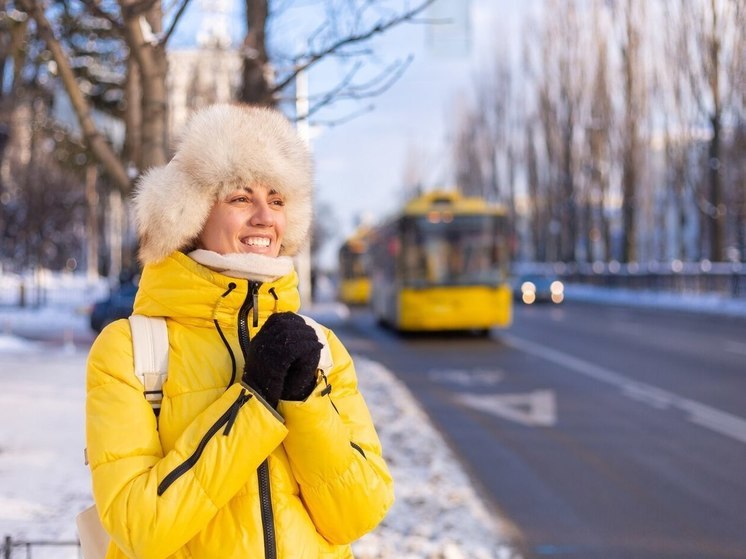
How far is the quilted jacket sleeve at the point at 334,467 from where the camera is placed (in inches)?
79.9

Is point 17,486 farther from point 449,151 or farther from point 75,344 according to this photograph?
point 449,151

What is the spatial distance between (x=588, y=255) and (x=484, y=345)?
109ft

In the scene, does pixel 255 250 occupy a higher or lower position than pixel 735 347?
higher

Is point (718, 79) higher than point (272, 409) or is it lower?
higher

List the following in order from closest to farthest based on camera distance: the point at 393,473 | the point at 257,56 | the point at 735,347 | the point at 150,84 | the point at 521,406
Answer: the point at 150,84
the point at 393,473
the point at 257,56
the point at 521,406
the point at 735,347

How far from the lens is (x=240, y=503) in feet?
6.69

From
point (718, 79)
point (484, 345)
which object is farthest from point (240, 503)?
point (718, 79)

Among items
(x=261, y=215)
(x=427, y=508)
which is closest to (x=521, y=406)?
(x=427, y=508)

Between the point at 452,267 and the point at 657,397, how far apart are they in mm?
9132

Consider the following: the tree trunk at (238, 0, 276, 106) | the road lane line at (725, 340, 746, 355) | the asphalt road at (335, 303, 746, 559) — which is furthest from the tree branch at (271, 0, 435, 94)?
the road lane line at (725, 340, 746, 355)

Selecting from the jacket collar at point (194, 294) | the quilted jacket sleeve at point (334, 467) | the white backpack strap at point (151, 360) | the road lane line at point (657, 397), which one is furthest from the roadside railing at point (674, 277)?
the white backpack strap at point (151, 360)

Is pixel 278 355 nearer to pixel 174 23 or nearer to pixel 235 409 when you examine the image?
pixel 235 409

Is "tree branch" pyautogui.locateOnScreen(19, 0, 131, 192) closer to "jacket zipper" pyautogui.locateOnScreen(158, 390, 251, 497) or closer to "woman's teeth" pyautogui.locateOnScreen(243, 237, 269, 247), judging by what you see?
"woman's teeth" pyautogui.locateOnScreen(243, 237, 269, 247)

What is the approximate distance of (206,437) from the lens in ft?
6.50
